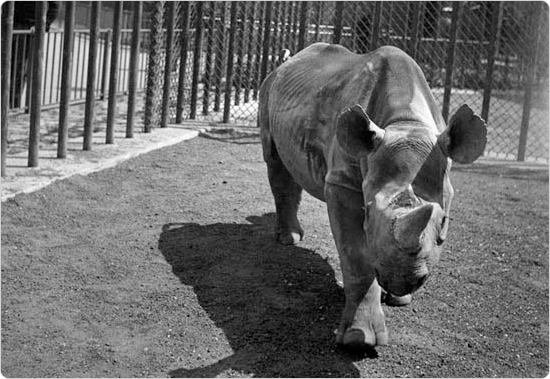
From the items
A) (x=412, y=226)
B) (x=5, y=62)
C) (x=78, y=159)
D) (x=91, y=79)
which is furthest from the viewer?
(x=91, y=79)

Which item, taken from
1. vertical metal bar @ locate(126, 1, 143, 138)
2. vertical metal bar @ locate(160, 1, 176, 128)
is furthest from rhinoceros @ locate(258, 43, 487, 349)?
vertical metal bar @ locate(160, 1, 176, 128)

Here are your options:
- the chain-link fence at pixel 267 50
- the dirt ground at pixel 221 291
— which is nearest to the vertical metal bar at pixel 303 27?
the chain-link fence at pixel 267 50

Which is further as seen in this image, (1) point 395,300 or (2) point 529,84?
(2) point 529,84

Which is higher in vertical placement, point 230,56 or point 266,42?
point 266,42

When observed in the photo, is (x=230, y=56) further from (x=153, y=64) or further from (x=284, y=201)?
(x=284, y=201)

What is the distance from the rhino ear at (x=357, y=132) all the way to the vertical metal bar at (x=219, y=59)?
25.4 ft

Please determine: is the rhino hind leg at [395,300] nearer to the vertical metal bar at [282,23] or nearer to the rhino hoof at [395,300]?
the rhino hoof at [395,300]

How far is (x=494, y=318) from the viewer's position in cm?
543

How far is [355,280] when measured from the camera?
471 cm

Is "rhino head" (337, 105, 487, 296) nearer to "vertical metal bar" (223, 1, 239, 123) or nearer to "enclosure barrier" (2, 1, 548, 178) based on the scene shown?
"enclosure barrier" (2, 1, 548, 178)

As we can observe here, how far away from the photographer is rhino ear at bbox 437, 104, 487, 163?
13.5ft

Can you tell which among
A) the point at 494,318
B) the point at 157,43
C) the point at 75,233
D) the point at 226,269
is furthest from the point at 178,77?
the point at 494,318

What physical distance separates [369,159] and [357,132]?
5.3 inches

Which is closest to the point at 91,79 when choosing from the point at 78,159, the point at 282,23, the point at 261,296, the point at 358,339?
the point at 78,159
